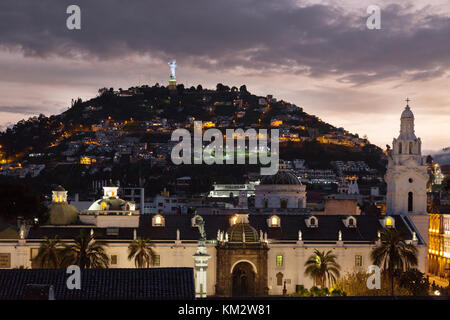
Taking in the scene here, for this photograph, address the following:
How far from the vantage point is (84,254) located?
71.5 metres

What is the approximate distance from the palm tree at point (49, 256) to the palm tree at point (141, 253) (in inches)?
272

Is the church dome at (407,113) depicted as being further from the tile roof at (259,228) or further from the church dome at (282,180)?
the church dome at (282,180)

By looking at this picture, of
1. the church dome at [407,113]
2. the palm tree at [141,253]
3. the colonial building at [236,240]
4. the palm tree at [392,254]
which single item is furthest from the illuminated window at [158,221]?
the church dome at [407,113]

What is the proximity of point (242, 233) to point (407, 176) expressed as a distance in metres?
24.7

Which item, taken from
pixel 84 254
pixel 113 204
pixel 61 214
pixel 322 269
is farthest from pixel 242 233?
A: pixel 61 214

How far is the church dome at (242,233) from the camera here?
263 ft

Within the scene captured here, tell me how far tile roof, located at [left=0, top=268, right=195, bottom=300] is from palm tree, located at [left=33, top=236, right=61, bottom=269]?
88.5 feet

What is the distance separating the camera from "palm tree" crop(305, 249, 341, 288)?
74938 mm

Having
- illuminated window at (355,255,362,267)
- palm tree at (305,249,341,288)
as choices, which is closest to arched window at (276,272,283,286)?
palm tree at (305,249,341,288)

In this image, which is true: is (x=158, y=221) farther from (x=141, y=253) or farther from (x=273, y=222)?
(x=273, y=222)

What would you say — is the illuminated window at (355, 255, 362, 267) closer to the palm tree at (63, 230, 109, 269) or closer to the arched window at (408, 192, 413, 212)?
the arched window at (408, 192, 413, 212)

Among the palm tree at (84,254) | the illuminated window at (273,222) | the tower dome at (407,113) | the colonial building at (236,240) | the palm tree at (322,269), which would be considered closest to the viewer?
the palm tree at (84,254)
